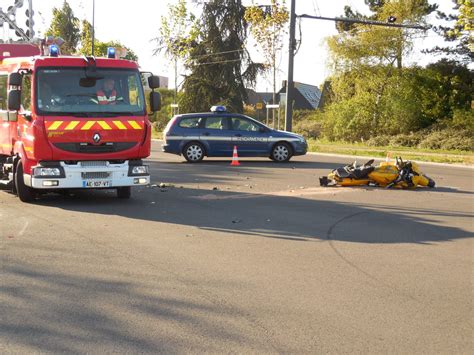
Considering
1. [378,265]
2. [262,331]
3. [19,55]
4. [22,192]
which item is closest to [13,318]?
Result: [262,331]

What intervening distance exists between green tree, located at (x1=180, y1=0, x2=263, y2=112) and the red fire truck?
36.8 meters

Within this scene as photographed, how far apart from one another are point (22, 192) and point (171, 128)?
10.6 meters

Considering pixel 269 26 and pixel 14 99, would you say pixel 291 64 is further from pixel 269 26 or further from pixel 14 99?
pixel 14 99

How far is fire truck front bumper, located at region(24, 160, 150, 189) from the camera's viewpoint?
34.6 feet

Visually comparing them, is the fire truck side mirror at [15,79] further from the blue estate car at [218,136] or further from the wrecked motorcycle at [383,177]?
the blue estate car at [218,136]

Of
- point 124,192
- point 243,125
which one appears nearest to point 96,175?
point 124,192

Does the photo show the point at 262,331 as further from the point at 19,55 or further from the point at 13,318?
the point at 19,55

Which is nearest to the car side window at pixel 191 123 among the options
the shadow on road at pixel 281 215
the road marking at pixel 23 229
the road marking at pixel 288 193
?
the road marking at pixel 288 193

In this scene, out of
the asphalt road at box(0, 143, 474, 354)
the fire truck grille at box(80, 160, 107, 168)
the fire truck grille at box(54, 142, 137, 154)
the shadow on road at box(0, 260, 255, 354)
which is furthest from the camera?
the fire truck grille at box(80, 160, 107, 168)

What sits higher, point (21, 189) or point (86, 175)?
point (86, 175)

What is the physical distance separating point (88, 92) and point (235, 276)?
19.4 feet

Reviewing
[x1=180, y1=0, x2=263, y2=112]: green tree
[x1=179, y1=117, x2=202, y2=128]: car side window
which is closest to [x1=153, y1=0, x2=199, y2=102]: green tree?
[x1=180, y1=0, x2=263, y2=112]: green tree

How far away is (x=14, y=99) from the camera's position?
35.8 feet

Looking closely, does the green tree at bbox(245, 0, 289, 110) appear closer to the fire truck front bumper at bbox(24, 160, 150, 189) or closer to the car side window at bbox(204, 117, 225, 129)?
the car side window at bbox(204, 117, 225, 129)
